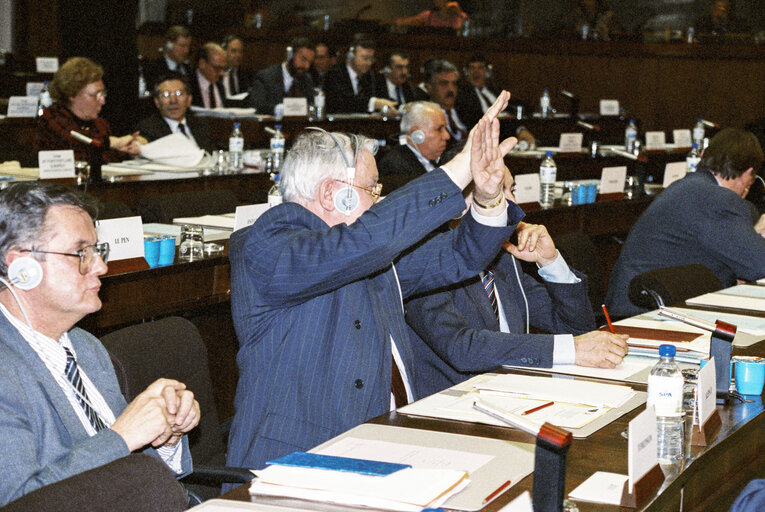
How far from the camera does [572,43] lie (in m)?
10.8

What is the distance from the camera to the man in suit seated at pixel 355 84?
885 centimetres

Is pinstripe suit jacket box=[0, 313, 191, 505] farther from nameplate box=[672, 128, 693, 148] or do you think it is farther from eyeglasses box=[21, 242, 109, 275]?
nameplate box=[672, 128, 693, 148]

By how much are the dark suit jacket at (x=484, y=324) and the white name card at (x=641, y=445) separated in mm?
781

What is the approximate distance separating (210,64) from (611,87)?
4470mm

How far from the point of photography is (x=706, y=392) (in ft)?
6.71

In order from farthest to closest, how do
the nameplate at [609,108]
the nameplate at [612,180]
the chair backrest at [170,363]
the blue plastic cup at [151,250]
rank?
1. the nameplate at [609,108]
2. the nameplate at [612,180]
3. the blue plastic cup at [151,250]
4. the chair backrest at [170,363]

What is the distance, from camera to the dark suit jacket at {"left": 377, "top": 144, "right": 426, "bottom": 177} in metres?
5.69

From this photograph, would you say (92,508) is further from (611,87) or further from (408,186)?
(611,87)

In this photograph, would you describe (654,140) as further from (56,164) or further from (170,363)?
(170,363)

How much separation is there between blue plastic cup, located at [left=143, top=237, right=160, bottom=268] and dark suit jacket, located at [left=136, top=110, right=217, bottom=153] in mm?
3020

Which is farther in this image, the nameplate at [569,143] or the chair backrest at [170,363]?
the nameplate at [569,143]

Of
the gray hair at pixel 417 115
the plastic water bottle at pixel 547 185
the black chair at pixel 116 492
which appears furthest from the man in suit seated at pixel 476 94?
the black chair at pixel 116 492

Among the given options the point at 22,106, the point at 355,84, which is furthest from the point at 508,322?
the point at 355,84

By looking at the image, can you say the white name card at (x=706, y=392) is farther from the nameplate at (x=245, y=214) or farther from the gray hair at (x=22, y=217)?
the nameplate at (x=245, y=214)
